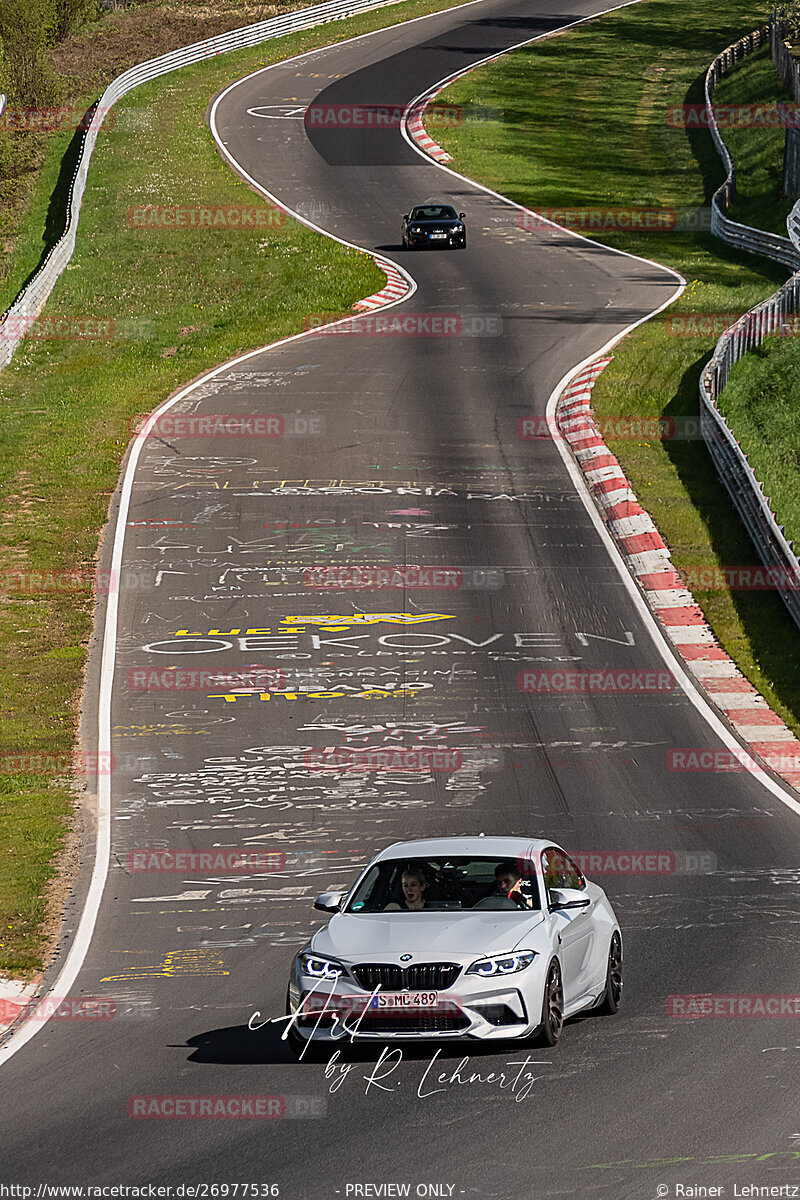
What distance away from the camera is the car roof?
11.2 meters

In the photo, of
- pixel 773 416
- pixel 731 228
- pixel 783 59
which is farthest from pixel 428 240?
pixel 783 59

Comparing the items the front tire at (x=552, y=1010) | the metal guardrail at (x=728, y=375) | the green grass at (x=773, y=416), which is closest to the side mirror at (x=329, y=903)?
the front tire at (x=552, y=1010)

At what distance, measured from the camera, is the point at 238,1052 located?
10438 millimetres

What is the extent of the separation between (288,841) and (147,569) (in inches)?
415

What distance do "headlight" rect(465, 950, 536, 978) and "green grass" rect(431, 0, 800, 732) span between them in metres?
12.0

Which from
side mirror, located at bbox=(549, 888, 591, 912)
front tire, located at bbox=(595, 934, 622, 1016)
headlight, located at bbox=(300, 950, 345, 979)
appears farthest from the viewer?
front tire, located at bbox=(595, 934, 622, 1016)

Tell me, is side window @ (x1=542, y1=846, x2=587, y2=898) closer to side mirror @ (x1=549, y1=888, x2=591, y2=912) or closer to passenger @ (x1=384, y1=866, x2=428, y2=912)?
side mirror @ (x1=549, y1=888, x2=591, y2=912)

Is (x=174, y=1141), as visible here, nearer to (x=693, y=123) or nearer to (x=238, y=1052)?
(x=238, y=1052)

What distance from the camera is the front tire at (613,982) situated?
1112 cm

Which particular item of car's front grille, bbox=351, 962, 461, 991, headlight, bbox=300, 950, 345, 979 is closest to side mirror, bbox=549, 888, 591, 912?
car's front grille, bbox=351, 962, 461, 991

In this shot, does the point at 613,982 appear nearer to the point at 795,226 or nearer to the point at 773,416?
the point at 773,416

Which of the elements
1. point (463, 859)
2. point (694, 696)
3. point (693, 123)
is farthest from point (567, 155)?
point (463, 859)

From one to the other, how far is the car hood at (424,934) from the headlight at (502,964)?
0.06m

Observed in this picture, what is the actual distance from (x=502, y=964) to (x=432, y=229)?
139 feet
